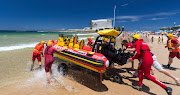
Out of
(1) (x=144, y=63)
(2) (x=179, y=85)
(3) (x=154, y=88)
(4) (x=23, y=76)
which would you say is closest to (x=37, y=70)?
(4) (x=23, y=76)

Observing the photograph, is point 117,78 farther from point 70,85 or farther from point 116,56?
point 70,85

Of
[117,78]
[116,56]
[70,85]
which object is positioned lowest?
[70,85]

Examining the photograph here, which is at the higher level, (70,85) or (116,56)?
(116,56)

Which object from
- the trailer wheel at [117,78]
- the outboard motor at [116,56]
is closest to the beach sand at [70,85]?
the trailer wheel at [117,78]

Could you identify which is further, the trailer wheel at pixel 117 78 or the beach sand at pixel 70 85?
the trailer wheel at pixel 117 78

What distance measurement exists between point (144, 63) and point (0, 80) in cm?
538

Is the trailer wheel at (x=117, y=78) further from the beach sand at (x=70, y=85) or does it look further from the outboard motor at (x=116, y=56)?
the outboard motor at (x=116, y=56)

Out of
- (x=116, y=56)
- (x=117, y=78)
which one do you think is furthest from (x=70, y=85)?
(x=116, y=56)

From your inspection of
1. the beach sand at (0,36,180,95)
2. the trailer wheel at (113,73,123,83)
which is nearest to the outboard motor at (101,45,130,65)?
the trailer wheel at (113,73,123,83)

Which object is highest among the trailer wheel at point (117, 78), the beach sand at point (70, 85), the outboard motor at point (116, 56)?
the outboard motor at point (116, 56)

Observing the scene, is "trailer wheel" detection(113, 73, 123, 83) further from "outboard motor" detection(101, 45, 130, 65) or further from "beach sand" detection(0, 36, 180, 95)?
"outboard motor" detection(101, 45, 130, 65)

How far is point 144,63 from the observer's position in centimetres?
305

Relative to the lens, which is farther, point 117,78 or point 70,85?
point 117,78

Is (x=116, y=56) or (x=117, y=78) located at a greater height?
(x=116, y=56)
